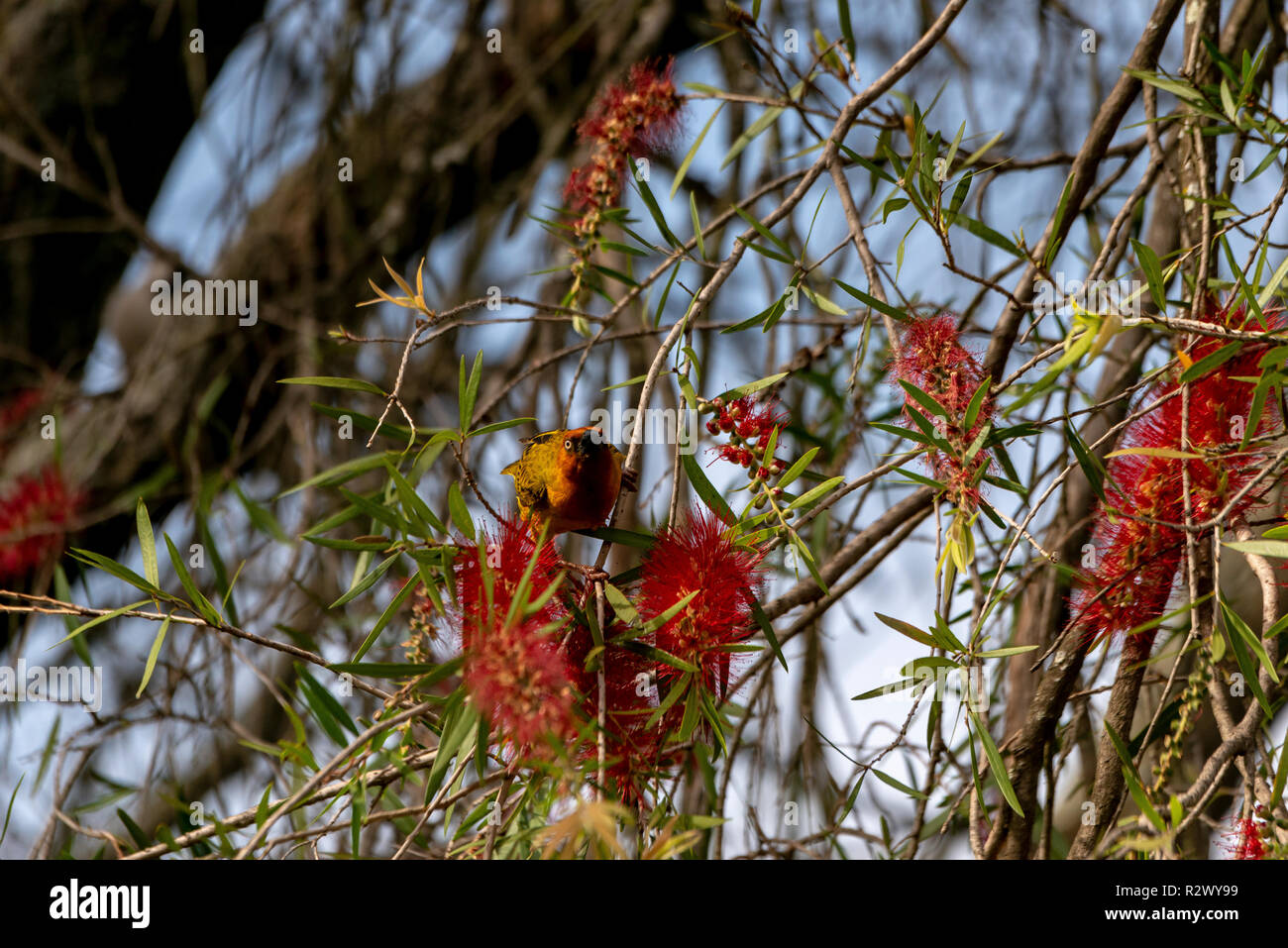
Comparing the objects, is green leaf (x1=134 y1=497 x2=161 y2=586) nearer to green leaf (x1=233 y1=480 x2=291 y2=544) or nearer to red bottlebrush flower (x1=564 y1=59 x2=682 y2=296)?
red bottlebrush flower (x1=564 y1=59 x2=682 y2=296)

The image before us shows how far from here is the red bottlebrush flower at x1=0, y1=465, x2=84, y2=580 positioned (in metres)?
2.50

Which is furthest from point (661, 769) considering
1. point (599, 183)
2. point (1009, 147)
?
point (1009, 147)

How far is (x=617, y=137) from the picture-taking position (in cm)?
138

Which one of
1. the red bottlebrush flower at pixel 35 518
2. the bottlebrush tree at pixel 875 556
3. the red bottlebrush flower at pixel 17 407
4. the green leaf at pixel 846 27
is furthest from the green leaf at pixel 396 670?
the red bottlebrush flower at pixel 17 407

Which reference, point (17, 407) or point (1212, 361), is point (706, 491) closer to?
point (1212, 361)

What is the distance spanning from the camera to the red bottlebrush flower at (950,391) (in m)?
0.95

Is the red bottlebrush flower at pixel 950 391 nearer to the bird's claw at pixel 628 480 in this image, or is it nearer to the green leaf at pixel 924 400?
the green leaf at pixel 924 400

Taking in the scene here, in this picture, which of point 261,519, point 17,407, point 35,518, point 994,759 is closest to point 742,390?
point 994,759

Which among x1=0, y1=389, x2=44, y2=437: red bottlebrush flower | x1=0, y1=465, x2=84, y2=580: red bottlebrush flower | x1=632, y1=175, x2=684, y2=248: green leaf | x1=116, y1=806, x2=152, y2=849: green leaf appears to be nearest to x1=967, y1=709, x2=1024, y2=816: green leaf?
x1=632, y1=175, x2=684, y2=248: green leaf

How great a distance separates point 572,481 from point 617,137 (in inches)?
20.1

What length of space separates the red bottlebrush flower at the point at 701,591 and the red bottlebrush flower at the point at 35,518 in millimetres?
1988

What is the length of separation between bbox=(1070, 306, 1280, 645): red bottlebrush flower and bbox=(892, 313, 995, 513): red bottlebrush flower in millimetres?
164

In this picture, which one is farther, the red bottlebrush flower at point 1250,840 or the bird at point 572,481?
the bird at point 572,481

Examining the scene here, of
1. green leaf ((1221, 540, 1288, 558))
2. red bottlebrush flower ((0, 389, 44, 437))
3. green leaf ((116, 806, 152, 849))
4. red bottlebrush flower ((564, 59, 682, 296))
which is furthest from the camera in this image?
red bottlebrush flower ((0, 389, 44, 437))
